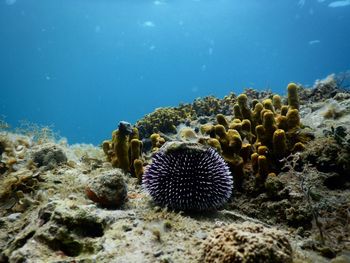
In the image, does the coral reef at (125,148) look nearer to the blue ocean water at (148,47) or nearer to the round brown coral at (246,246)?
the round brown coral at (246,246)

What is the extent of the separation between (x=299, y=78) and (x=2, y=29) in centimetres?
12282

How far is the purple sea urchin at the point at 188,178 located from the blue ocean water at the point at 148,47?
191ft

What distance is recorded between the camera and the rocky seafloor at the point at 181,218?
10.1ft

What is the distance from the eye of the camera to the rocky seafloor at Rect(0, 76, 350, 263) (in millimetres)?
3092

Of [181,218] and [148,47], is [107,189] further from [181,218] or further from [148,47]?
[148,47]

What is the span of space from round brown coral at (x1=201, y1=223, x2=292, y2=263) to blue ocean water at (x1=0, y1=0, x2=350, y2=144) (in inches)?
2353

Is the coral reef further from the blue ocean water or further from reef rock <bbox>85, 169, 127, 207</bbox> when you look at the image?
the blue ocean water

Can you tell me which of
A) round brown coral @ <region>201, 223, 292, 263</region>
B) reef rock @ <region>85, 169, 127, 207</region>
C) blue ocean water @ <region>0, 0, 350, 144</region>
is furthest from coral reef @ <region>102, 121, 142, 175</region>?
blue ocean water @ <region>0, 0, 350, 144</region>

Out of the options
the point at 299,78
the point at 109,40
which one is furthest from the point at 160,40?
the point at 299,78

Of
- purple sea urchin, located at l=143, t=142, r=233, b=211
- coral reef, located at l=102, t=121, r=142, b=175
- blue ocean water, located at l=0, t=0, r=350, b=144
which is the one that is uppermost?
blue ocean water, located at l=0, t=0, r=350, b=144

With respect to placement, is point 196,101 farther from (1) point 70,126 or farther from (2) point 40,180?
(1) point 70,126

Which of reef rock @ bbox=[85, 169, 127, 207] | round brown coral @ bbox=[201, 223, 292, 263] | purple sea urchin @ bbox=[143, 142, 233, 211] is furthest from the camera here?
reef rock @ bbox=[85, 169, 127, 207]

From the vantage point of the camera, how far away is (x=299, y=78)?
497ft

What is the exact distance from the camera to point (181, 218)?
3.98m
